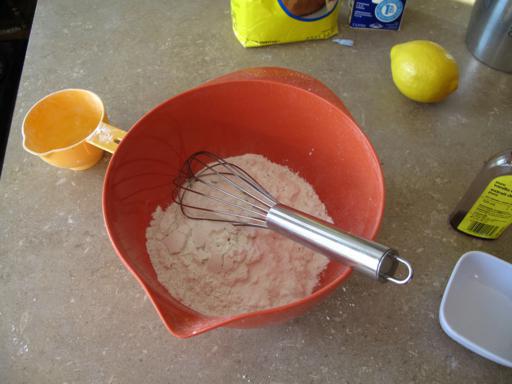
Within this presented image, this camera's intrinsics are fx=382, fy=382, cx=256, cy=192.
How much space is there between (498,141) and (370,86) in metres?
0.26

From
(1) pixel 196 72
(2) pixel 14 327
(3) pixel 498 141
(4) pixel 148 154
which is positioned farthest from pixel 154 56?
(3) pixel 498 141

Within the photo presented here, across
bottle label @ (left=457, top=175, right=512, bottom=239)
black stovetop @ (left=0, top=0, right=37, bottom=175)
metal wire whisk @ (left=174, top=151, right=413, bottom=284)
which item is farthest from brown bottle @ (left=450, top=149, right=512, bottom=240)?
black stovetop @ (left=0, top=0, right=37, bottom=175)

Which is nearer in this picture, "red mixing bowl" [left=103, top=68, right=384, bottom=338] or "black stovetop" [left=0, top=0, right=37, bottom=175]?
"red mixing bowl" [left=103, top=68, right=384, bottom=338]

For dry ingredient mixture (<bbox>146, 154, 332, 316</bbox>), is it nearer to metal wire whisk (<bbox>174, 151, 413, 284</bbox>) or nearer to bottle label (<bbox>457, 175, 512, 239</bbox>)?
metal wire whisk (<bbox>174, 151, 413, 284</bbox>)

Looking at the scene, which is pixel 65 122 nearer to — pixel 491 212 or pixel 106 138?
Result: pixel 106 138

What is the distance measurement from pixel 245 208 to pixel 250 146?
5.0 inches

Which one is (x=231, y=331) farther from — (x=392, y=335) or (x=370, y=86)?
(x=370, y=86)

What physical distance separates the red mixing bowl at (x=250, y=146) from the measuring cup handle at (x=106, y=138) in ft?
0.20

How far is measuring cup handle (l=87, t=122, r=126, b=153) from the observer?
0.59 metres

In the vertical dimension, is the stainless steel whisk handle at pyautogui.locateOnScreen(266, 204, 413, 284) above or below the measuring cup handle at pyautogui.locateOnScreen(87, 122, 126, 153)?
above

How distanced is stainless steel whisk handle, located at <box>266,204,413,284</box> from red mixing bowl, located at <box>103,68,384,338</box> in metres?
0.04

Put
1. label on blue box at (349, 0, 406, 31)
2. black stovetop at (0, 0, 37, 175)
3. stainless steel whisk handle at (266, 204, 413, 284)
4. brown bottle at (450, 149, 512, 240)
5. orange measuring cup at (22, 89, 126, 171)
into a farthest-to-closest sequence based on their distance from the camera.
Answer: black stovetop at (0, 0, 37, 175) < label on blue box at (349, 0, 406, 31) < orange measuring cup at (22, 89, 126, 171) < brown bottle at (450, 149, 512, 240) < stainless steel whisk handle at (266, 204, 413, 284)

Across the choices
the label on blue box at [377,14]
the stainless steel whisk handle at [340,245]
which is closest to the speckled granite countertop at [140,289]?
the label on blue box at [377,14]

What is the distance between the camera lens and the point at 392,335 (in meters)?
0.51
